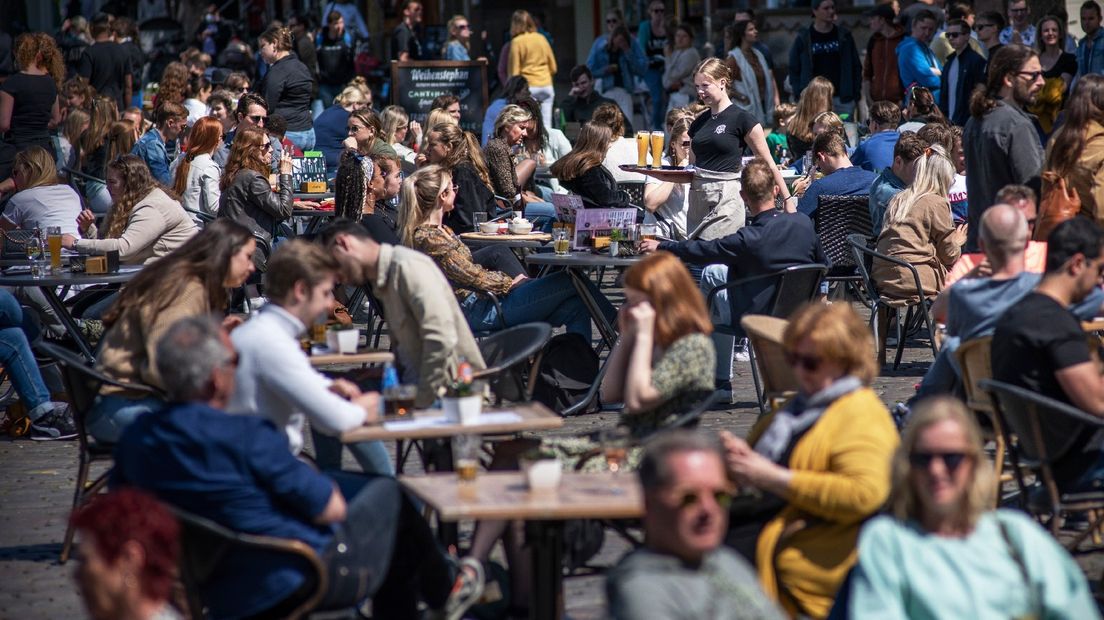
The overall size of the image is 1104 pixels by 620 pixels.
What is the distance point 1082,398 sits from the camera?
5.04 meters

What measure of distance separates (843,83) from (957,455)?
1492 centimetres

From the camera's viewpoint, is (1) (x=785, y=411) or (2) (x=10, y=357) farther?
(2) (x=10, y=357)

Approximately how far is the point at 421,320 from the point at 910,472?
2736 millimetres

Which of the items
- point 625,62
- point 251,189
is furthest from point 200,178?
point 625,62

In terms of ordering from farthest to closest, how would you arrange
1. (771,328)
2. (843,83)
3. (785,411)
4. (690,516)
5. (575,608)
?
Result: (843,83)
(771,328)
(575,608)
(785,411)
(690,516)

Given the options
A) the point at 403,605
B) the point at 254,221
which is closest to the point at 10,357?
the point at 254,221

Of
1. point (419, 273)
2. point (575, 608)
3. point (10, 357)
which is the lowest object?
point (575, 608)

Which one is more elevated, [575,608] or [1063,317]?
[1063,317]

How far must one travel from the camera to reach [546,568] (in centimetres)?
439

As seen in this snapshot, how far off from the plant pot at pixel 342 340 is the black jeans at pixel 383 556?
1.43 metres

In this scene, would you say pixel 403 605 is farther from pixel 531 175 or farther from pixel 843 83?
pixel 843 83

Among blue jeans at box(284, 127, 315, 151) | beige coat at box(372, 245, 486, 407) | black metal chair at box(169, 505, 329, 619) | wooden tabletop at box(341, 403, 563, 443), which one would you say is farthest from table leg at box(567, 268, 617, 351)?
blue jeans at box(284, 127, 315, 151)

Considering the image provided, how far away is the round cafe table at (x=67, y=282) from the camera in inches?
333

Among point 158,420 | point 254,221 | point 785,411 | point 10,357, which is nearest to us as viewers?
point 158,420
